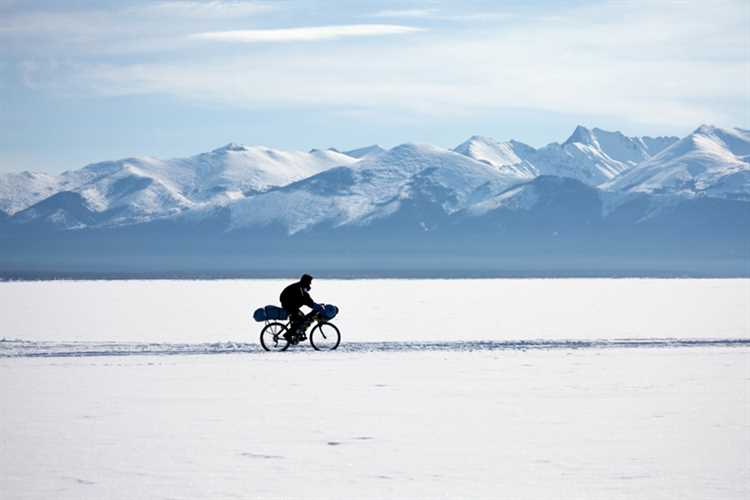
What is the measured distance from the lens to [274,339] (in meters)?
24.1

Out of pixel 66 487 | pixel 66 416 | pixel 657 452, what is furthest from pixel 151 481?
pixel 657 452

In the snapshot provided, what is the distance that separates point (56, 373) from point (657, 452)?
36.6 ft

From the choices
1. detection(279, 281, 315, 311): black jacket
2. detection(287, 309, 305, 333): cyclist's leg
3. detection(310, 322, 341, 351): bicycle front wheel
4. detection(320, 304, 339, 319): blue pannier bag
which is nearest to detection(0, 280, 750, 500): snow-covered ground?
detection(310, 322, 341, 351): bicycle front wheel

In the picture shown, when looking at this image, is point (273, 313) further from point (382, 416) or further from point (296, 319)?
point (382, 416)

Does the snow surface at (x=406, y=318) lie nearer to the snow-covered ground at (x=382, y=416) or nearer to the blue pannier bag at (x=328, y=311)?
the snow-covered ground at (x=382, y=416)

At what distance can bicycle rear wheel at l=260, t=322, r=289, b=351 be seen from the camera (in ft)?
79.4

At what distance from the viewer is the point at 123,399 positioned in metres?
16.0

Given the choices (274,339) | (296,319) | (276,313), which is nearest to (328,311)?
(296,319)

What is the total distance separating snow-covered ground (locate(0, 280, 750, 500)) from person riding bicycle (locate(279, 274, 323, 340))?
0.58 m

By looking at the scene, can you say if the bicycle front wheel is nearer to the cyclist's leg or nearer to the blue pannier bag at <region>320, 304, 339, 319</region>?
the blue pannier bag at <region>320, 304, 339, 319</region>

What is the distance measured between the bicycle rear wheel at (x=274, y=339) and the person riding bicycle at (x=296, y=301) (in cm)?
21

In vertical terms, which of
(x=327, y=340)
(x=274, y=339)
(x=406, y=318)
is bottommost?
(x=327, y=340)

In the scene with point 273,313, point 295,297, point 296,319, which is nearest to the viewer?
point 295,297

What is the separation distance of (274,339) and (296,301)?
104cm
